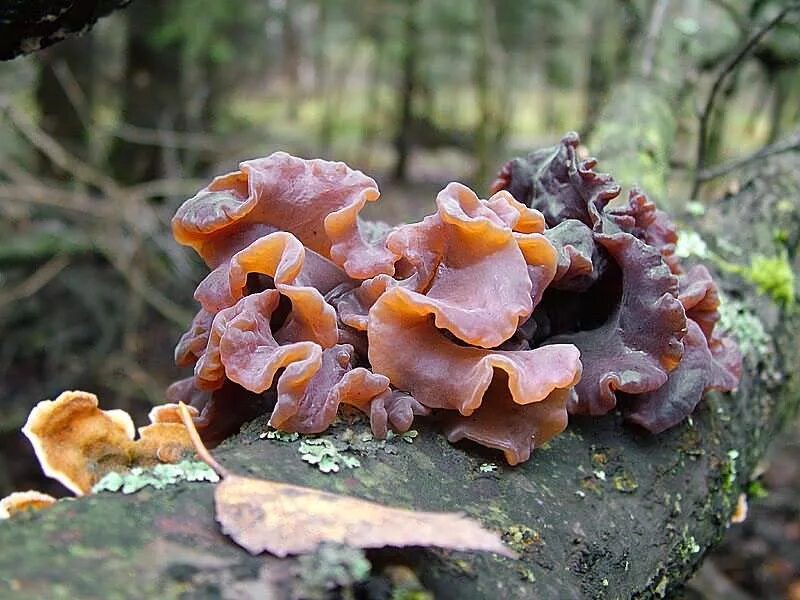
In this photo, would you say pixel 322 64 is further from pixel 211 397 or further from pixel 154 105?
pixel 211 397

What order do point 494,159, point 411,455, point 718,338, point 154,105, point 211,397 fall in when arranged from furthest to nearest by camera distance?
1. point 494,159
2. point 154,105
3. point 718,338
4. point 211,397
5. point 411,455

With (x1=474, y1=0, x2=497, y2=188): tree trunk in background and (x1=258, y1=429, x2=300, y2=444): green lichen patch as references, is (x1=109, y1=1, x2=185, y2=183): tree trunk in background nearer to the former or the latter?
(x1=474, y1=0, x2=497, y2=188): tree trunk in background

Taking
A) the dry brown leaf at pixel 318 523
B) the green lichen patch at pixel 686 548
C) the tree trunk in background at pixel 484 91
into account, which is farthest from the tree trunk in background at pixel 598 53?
the dry brown leaf at pixel 318 523

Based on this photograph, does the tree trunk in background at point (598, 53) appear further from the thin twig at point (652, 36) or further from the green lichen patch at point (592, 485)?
the green lichen patch at point (592, 485)

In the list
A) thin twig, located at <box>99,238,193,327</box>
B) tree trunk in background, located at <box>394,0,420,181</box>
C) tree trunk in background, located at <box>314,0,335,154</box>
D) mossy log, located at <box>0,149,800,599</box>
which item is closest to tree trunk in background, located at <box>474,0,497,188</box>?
thin twig, located at <box>99,238,193,327</box>

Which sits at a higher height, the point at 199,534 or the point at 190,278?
the point at 199,534

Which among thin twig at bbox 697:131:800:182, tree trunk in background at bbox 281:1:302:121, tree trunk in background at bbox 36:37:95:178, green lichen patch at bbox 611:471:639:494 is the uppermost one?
thin twig at bbox 697:131:800:182

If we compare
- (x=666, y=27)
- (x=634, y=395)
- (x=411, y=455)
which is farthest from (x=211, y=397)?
(x=666, y=27)
